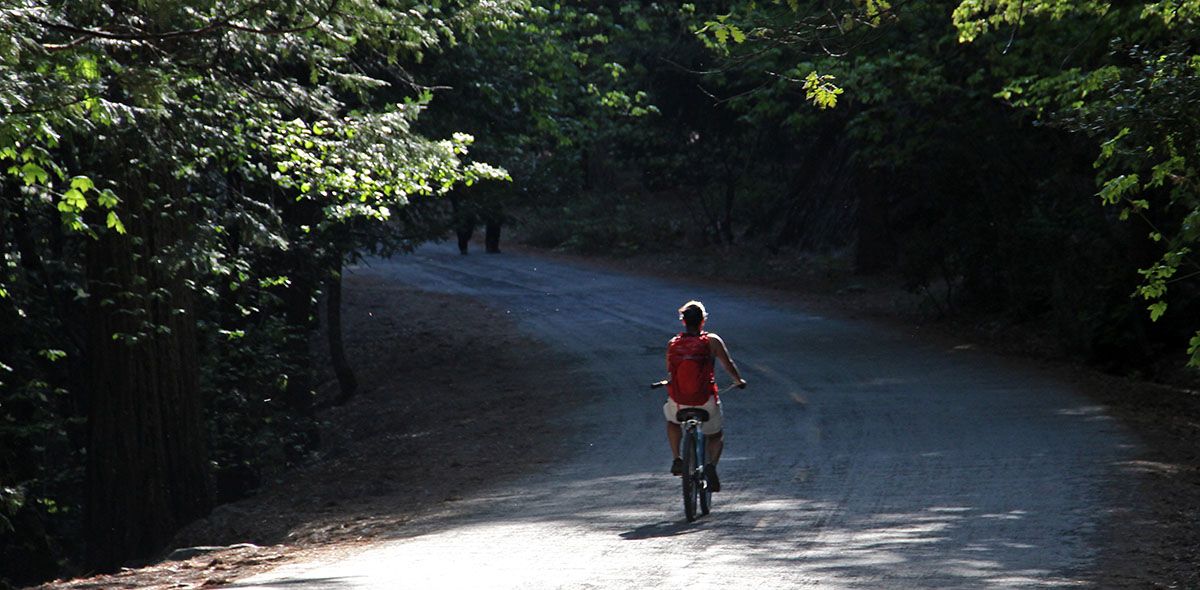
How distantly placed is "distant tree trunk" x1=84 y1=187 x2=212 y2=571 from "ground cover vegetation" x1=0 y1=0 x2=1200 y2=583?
0.10 ft

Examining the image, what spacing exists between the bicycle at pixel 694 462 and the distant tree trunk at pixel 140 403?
5.35 meters

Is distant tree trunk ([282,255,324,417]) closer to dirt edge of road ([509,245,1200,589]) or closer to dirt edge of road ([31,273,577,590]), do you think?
dirt edge of road ([31,273,577,590])

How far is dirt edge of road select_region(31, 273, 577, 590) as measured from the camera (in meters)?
11.2

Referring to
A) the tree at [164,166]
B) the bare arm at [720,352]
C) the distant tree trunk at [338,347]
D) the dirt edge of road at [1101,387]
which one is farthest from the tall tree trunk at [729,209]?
the bare arm at [720,352]

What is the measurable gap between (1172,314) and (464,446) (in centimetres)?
1051

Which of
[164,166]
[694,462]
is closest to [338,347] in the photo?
[164,166]

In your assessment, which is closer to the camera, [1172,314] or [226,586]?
[226,586]

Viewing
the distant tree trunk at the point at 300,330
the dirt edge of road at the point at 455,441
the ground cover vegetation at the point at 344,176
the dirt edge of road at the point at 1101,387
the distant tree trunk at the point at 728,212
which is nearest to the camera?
the dirt edge of road at the point at 1101,387

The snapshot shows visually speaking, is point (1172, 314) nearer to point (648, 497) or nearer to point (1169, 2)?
point (1169, 2)

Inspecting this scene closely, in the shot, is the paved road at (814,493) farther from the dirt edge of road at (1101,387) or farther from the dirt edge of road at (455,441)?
the dirt edge of road at (455,441)

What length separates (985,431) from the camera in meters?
14.6

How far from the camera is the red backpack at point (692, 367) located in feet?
35.3

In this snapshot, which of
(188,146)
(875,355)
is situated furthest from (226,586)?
(875,355)

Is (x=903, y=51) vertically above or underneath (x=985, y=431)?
above
